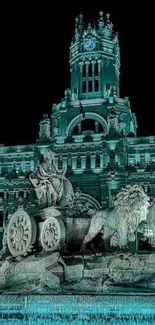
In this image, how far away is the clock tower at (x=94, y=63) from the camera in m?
79.5

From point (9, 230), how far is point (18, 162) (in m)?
51.7

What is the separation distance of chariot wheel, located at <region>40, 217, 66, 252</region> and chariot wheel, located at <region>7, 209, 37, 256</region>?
0.44 metres

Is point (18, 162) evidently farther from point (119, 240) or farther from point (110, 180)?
point (119, 240)

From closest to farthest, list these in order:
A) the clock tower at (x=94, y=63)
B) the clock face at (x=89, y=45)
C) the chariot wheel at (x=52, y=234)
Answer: the chariot wheel at (x=52, y=234) → the clock tower at (x=94, y=63) → the clock face at (x=89, y=45)

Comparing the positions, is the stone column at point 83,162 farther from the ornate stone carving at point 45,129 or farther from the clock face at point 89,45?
the clock face at point 89,45

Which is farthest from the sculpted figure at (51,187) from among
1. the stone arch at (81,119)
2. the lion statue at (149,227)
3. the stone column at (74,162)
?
the stone arch at (81,119)

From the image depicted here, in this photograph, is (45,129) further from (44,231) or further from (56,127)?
(44,231)

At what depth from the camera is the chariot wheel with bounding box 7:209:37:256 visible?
2238cm

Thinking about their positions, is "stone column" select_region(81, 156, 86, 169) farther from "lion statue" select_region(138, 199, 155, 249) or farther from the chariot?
"lion statue" select_region(138, 199, 155, 249)

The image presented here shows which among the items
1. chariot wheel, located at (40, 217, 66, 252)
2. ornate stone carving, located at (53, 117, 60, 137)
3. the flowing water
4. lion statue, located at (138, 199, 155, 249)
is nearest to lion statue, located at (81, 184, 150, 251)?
lion statue, located at (138, 199, 155, 249)

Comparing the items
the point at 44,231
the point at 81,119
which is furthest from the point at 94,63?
the point at 44,231

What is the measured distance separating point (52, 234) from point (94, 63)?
6161 cm

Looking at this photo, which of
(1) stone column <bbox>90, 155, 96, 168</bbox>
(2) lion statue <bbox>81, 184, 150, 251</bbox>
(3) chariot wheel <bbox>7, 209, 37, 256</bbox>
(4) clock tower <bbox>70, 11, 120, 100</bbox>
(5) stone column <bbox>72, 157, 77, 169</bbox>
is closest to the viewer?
(2) lion statue <bbox>81, 184, 150, 251</bbox>

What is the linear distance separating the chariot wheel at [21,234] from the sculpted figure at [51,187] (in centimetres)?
120
